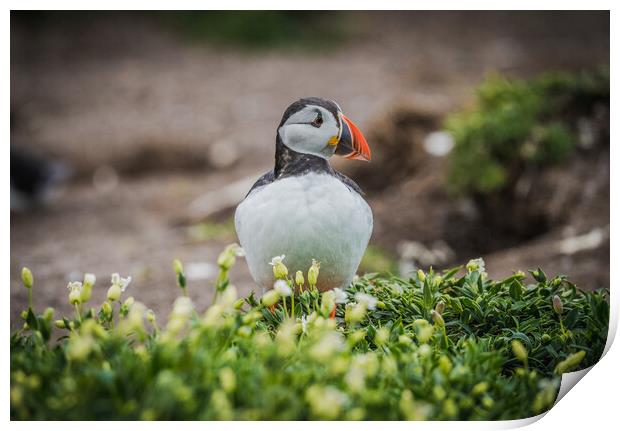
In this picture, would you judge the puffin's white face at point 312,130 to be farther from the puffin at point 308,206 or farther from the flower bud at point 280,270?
the flower bud at point 280,270

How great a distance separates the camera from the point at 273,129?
6754 mm

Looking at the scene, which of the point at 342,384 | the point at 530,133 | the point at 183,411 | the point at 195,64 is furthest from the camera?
the point at 195,64

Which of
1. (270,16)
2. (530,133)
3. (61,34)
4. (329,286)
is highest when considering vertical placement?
(270,16)

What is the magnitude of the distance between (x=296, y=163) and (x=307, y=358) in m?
0.63

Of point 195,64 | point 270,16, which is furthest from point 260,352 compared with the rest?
point 195,64

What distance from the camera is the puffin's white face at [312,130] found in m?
2.09

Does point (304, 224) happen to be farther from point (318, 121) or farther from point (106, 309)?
point (106, 309)

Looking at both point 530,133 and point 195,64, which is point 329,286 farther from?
point 195,64

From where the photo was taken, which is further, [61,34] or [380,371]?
[61,34]

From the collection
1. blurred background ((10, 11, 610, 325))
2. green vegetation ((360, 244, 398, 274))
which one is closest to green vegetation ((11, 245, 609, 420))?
blurred background ((10, 11, 610, 325))

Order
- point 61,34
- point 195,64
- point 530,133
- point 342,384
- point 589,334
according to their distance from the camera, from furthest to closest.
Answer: point 195,64 → point 61,34 → point 530,133 → point 589,334 → point 342,384
